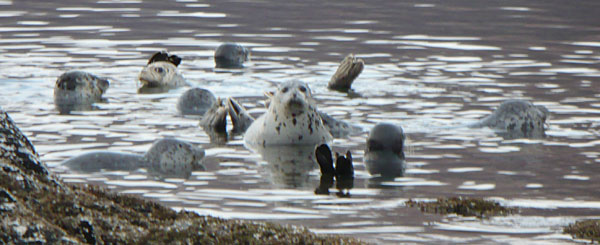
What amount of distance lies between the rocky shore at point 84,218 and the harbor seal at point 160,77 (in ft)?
31.4

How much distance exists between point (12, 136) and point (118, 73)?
37.1 ft

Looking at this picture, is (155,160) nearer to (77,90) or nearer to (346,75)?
(77,90)

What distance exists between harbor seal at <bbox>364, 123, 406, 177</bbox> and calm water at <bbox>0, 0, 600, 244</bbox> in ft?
0.57

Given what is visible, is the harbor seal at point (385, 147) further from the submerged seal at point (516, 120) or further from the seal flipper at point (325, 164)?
the submerged seal at point (516, 120)

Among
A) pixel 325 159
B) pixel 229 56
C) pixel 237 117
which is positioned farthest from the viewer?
pixel 229 56

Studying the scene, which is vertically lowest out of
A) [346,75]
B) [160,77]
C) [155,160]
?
[155,160]

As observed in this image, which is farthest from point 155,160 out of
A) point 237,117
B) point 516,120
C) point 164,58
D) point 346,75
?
point 164,58

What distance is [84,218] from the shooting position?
18.6 ft

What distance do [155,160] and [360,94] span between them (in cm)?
554

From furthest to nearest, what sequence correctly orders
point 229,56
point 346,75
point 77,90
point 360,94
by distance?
1. point 229,56
2. point 346,75
3. point 360,94
4. point 77,90

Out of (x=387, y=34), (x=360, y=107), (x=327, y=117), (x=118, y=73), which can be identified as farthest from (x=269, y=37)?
(x=327, y=117)

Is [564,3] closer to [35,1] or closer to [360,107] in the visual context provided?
[35,1]

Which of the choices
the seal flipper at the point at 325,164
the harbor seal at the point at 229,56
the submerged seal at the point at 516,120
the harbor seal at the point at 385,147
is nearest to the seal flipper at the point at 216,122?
the harbor seal at the point at 385,147

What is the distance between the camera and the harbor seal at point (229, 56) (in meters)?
18.4
